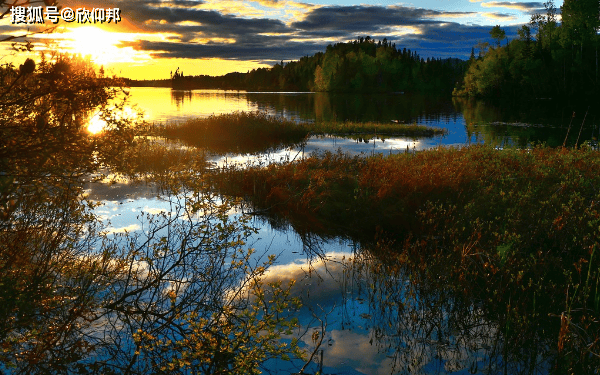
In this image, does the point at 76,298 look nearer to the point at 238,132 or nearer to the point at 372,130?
the point at 238,132

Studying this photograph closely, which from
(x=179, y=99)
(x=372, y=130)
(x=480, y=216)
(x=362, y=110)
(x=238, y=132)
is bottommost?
(x=480, y=216)

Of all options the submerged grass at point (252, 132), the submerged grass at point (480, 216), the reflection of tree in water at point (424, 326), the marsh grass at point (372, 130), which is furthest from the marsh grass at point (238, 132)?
the reflection of tree in water at point (424, 326)

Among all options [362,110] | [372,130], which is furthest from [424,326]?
[362,110]

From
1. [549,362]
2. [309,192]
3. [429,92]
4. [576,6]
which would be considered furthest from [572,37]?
[549,362]

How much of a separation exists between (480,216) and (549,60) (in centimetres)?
7915

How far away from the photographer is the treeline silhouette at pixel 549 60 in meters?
68.4

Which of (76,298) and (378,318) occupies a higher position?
(76,298)

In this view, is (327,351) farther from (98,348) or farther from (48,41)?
(48,41)

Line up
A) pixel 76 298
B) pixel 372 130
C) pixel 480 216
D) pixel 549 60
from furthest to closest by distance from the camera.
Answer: pixel 549 60, pixel 372 130, pixel 480 216, pixel 76 298

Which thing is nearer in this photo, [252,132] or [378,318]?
[378,318]

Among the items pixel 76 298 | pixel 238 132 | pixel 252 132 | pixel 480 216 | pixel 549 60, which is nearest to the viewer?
pixel 76 298

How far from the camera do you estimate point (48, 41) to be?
409cm

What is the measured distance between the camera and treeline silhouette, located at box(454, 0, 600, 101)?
68.4 meters

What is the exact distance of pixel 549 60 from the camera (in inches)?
2992
